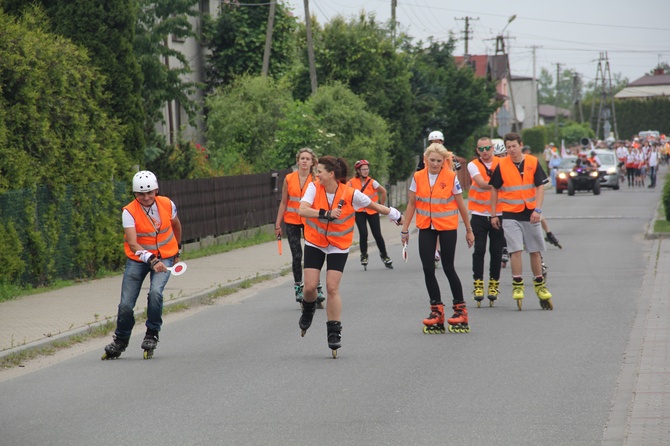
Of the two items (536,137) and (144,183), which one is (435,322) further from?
(536,137)

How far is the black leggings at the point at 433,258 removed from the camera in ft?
37.0

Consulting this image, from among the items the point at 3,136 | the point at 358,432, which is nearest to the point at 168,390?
the point at 358,432

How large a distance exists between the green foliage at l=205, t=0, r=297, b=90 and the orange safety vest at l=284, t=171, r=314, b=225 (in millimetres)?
24905

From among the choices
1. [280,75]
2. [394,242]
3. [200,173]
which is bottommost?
[394,242]

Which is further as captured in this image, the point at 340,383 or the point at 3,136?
the point at 3,136

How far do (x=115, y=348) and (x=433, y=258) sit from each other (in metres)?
3.20

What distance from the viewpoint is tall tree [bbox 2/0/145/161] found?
17.9m

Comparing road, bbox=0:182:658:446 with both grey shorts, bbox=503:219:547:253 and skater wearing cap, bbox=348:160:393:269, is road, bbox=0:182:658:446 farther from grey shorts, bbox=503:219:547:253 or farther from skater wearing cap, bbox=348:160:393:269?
skater wearing cap, bbox=348:160:393:269

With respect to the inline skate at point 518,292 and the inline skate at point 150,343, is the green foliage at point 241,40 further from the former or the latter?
the inline skate at point 150,343

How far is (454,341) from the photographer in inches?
426

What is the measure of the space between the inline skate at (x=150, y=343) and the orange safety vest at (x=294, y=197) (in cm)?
344

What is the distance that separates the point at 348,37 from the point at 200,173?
43.5 ft

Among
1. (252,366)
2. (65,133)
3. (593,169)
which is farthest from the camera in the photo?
(593,169)

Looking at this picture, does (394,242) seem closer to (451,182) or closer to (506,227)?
(506,227)
